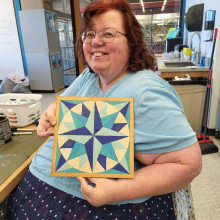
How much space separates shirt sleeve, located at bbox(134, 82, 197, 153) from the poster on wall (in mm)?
5600

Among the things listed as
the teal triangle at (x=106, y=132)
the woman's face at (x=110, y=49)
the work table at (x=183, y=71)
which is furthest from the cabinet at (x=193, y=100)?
the teal triangle at (x=106, y=132)

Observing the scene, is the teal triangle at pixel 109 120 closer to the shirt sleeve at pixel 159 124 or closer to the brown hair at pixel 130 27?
the shirt sleeve at pixel 159 124

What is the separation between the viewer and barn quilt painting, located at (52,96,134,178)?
73cm

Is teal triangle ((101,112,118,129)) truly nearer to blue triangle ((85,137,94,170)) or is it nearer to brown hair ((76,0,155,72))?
blue triangle ((85,137,94,170))

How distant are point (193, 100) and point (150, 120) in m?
2.25

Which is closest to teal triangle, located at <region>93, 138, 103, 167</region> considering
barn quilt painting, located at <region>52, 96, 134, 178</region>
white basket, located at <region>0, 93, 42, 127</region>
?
barn quilt painting, located at <region>52, 96, 134, 178</region>

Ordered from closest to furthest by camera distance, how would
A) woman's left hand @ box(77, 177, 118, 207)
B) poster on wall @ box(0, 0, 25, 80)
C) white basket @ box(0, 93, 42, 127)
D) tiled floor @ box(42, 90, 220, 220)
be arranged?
woman's left hand @ box(77, 177, 118, 207)
white basket @ box(0, 93, 42, 127)
tiled floor @ box(42, 90, 220, 220)
poster on wall @ box(0, 0, 25, 80)

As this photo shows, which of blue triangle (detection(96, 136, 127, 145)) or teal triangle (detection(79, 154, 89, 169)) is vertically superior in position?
blue triangle (detection(96, 136, 127, 145))

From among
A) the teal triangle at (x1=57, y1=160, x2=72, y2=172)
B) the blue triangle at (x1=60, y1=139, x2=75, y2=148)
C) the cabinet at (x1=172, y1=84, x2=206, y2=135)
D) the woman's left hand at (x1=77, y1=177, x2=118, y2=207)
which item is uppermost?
the blue triangle at (x1=60, y1=139, x2=75, y2=148)

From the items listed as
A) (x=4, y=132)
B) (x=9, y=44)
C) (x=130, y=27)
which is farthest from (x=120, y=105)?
(x=9, y=44)

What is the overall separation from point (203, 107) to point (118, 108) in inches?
93.7

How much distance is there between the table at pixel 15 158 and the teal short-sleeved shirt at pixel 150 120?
3.7 inches

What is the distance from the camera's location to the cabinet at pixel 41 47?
4902 mm

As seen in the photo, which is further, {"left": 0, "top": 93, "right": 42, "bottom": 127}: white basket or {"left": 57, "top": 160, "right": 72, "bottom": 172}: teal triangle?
{"left": 0, "top": 93, "right": 42, "bottom": 127}: white basket
